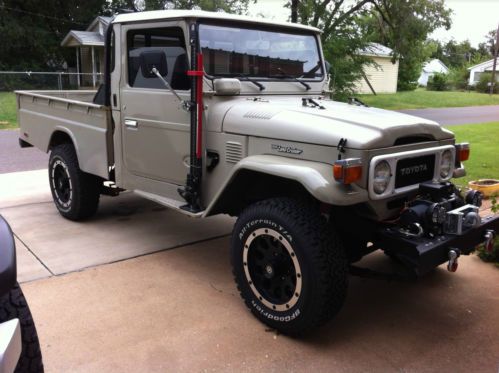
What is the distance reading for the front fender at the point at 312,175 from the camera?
2.81m

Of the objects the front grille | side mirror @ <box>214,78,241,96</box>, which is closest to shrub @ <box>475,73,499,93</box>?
the front grille

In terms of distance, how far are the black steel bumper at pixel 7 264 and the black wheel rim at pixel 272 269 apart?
66.5 inches

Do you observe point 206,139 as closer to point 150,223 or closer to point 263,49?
point 263,49

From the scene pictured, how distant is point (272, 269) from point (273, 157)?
746 millimetres

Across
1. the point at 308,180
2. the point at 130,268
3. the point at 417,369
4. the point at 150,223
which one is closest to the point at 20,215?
the point at 150,223

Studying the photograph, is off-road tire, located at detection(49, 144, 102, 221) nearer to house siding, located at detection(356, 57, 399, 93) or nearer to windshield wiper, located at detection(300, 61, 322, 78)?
windshield wiper, located at detection(300, 61, 322, 78)

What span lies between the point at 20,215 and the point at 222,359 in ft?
12.2

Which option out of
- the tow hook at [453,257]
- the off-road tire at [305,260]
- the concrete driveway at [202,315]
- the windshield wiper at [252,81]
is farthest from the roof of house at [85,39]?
the tow hook at [453,257]

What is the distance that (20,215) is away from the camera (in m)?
5.65

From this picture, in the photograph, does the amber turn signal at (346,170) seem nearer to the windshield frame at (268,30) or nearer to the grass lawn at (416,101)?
the windshield frame at (268,30)

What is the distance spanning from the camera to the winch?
9.68 feet

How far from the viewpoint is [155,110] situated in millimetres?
4184

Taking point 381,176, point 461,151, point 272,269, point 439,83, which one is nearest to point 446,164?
point 461,151

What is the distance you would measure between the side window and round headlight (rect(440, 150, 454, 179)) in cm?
200
